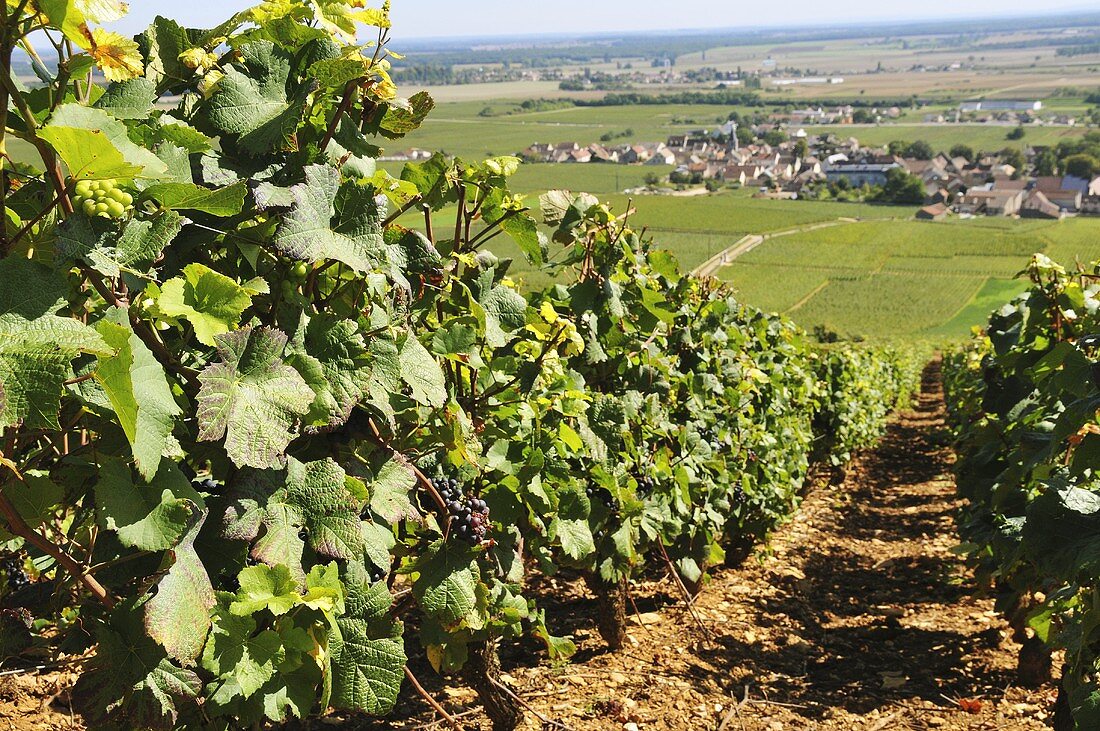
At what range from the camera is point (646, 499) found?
13.0ft

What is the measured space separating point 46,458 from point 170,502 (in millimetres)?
551

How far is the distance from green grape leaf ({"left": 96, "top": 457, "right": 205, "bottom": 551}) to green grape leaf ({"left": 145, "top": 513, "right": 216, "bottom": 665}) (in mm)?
54

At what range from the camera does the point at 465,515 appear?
2.38m

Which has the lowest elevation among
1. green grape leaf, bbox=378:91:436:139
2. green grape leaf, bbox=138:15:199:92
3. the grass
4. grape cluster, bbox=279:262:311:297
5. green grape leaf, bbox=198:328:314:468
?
green grape leaf, bbox=198:328:314:468

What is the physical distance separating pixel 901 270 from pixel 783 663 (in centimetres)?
6080

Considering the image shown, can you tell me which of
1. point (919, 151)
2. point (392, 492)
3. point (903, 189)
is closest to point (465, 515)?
point (392, 492)

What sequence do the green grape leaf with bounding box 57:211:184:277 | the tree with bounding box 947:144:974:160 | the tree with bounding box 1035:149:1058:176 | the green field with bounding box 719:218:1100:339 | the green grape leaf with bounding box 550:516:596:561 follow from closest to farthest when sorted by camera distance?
the green grape leaf with bounding box 57:211:184:277, the green grape leaf with bounding box 550:516:596:561, the green field with bounding box 719:218:1100:339, the tree with bounding box 1035:149:1058:176, the tree with bounding box 947:144:974:160

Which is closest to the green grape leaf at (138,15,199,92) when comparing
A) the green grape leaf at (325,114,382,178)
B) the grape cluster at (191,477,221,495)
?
the green grape leaf at (325,114,382,178)

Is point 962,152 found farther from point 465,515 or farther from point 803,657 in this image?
point 465,515

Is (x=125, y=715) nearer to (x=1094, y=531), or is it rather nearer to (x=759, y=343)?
(x=1094, y=531)

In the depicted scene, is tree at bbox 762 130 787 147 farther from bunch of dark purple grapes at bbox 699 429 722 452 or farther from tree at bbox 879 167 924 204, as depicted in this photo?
bunch of dark purple grapes at bbox 699 429 722 452

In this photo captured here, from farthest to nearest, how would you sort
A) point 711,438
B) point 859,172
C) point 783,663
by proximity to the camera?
point 859,172 < point 711,438 < point 783,663

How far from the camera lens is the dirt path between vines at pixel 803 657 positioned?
11.2ft

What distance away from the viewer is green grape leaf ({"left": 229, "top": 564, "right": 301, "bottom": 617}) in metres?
1.62
